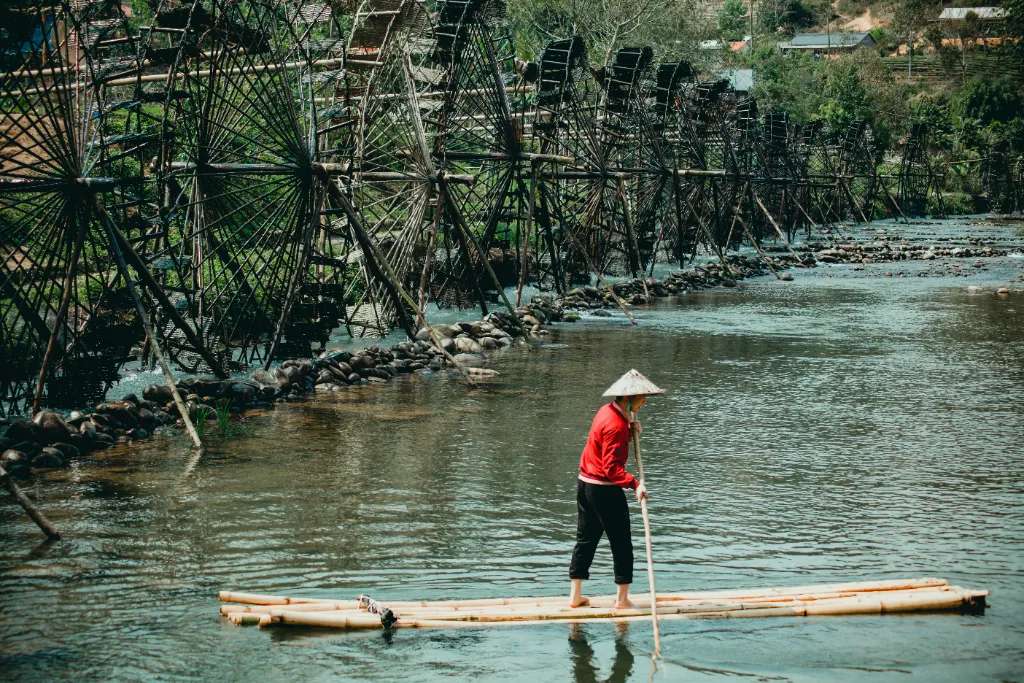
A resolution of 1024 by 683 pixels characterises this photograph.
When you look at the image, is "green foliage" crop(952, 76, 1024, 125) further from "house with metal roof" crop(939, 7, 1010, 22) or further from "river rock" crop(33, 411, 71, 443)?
"river rock" crop(33, 411, 71, 443)

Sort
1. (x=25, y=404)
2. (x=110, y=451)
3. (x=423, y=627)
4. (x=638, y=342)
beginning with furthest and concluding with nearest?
(x=638, y=342) < (x=25, y=404) < (x=110, y=451) < (x=423, y=627)

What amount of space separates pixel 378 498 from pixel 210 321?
7758mm

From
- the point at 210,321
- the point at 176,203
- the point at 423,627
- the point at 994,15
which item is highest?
the point at 994,15

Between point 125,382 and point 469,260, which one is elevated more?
point 469,260

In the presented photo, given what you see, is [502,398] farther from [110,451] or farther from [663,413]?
[110,451]

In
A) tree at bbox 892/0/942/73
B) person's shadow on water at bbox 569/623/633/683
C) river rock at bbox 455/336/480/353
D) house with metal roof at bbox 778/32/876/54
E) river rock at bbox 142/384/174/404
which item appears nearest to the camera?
person's shadow on water at bbox 569/623/633/683

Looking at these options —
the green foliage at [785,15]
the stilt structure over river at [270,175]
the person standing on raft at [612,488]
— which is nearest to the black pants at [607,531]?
the person standing on raft at [612,488]

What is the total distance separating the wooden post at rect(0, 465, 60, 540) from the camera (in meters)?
9.94

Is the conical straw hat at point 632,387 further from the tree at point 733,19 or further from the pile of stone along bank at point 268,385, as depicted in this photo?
the tree at point 733,19

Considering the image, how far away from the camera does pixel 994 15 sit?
320ft

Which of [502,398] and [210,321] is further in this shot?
[210,321]

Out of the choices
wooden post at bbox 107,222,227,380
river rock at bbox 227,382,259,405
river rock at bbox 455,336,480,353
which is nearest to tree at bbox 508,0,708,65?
river rock at bbox 455,336,480,353

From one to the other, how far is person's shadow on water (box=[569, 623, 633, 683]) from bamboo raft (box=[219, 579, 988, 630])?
0.09 metres

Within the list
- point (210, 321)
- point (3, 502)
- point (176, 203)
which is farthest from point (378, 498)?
point (176, 203)
